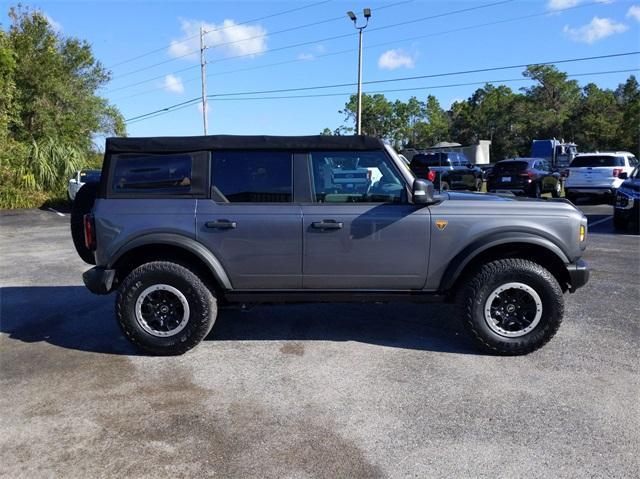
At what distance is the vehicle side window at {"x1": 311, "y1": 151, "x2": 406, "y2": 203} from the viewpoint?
4504 millimetres

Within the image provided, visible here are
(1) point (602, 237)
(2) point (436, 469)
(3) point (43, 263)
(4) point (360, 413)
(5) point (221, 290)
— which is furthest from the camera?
(1) point (602, 237)

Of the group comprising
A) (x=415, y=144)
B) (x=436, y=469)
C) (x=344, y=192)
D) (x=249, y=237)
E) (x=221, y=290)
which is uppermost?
(x=415, y=144)

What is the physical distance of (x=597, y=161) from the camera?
16.9 meters

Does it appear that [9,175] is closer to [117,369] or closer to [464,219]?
[117,369]

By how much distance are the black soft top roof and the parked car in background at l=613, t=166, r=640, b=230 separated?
8.97 m

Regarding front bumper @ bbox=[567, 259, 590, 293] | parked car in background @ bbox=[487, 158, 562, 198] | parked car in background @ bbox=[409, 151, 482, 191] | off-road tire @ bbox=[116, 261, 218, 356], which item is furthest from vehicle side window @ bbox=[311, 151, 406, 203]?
parked car in background @ bbox=[409, 151, 482, 191]

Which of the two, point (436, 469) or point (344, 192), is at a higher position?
point (344, 192)

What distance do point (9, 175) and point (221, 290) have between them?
18655 millimetres

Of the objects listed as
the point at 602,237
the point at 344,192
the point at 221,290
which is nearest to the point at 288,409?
the point at 221,290

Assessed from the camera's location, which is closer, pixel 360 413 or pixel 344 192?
pixel 360 413

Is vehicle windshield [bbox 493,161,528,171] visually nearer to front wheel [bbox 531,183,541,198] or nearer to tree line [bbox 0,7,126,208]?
front wheel [bbox 531,183,541,198]

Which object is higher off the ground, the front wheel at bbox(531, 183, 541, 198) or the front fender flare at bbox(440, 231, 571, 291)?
the front wheel at bbox(531, 183, 541, 198)

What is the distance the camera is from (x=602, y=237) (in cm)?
1087

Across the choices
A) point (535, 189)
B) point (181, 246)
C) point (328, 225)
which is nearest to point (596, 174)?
point (535, 189)
